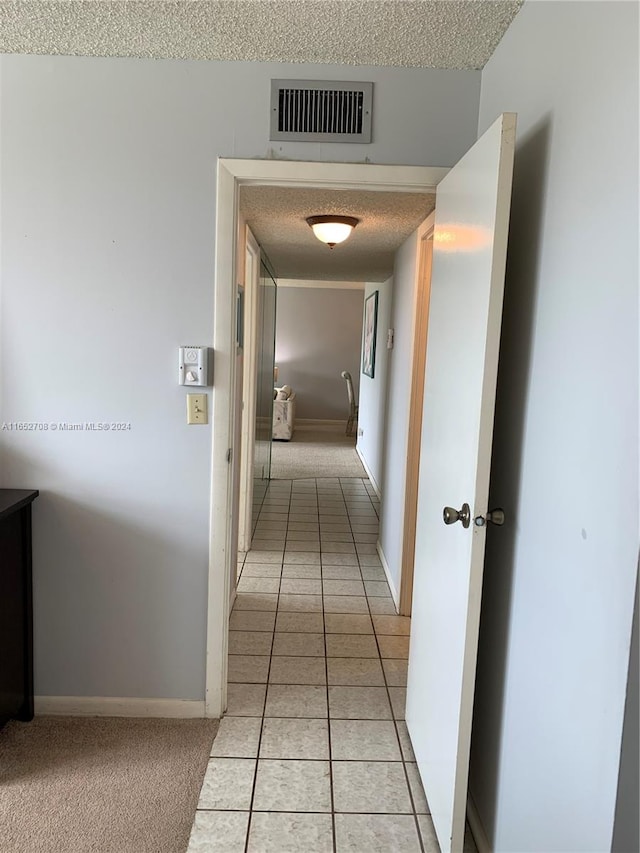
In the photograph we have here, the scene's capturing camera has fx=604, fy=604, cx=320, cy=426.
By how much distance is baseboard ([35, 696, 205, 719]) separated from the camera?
224 centimetres

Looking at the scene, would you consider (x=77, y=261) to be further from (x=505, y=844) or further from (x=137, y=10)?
(x=505, y=844)

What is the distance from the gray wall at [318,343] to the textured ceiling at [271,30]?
7.53 meters

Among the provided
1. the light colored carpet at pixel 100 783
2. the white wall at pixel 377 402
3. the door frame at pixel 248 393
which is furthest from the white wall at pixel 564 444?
the white wall at pixel 377 402

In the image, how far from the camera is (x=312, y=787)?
1.89m

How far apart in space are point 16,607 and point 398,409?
91.0 inches

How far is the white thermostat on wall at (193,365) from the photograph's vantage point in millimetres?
2059

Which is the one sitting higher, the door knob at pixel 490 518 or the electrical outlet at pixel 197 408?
the electrical outlet at pixel 197 408

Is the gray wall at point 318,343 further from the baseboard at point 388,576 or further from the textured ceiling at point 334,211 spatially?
the baseboard at point 388,576

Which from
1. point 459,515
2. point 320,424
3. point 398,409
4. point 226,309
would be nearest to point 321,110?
point 226,309

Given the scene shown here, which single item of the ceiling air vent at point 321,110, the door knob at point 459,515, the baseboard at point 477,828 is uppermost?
the ceiling air vent at point 321,110

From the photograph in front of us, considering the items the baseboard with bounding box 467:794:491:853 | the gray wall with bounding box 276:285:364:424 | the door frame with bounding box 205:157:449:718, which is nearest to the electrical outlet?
the door frame with bounding box 205:157:449:718

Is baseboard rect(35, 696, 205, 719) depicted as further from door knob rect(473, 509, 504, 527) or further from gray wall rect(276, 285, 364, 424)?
gray wall rect(276, 285, 364, 424)

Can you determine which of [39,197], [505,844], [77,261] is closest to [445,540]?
[505,844]

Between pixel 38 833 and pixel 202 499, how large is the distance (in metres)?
1.06
